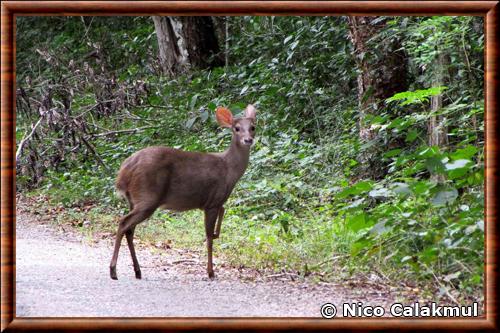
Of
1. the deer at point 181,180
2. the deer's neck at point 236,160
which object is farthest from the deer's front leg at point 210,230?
the deer's neck at point 236,160

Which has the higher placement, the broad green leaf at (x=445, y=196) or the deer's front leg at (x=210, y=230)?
the broad green leaf at (x=445, y=196)

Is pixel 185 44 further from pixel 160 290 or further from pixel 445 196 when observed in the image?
pixel 445 196

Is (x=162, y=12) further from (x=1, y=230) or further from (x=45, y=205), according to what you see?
(x=45, y=205)

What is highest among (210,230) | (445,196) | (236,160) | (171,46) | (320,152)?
(171,46)

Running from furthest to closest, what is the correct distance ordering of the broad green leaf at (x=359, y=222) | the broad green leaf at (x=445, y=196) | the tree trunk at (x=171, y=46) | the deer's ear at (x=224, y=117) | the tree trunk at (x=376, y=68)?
the tree trunk at (x=171, y=46)
the tree trunk at (x=376, y=68)
the deer's ear at (x=224, y=117)
the broad green leaf at (x=359, y=222)
the broad green leaf at (x=445, y=196)

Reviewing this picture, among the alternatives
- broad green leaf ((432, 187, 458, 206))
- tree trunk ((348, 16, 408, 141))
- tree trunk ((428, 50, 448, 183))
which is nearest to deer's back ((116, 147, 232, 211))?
broad green leaf ((432, 187, 458, 206))

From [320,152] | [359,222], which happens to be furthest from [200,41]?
[359,222]

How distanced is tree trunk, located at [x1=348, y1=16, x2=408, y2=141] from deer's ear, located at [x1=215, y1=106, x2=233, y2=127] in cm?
243

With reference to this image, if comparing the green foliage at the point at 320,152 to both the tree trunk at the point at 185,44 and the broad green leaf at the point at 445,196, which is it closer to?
the broad green leaf at the point at 445,196

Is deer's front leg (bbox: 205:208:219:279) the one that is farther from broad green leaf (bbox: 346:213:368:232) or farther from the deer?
broad green leaf (bbox: 346:213:368:232)

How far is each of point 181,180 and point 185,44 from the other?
9019 millimetres

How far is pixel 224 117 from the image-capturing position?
750cm

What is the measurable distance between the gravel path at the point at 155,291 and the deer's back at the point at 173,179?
2.06 feet

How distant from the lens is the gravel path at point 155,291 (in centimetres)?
548
